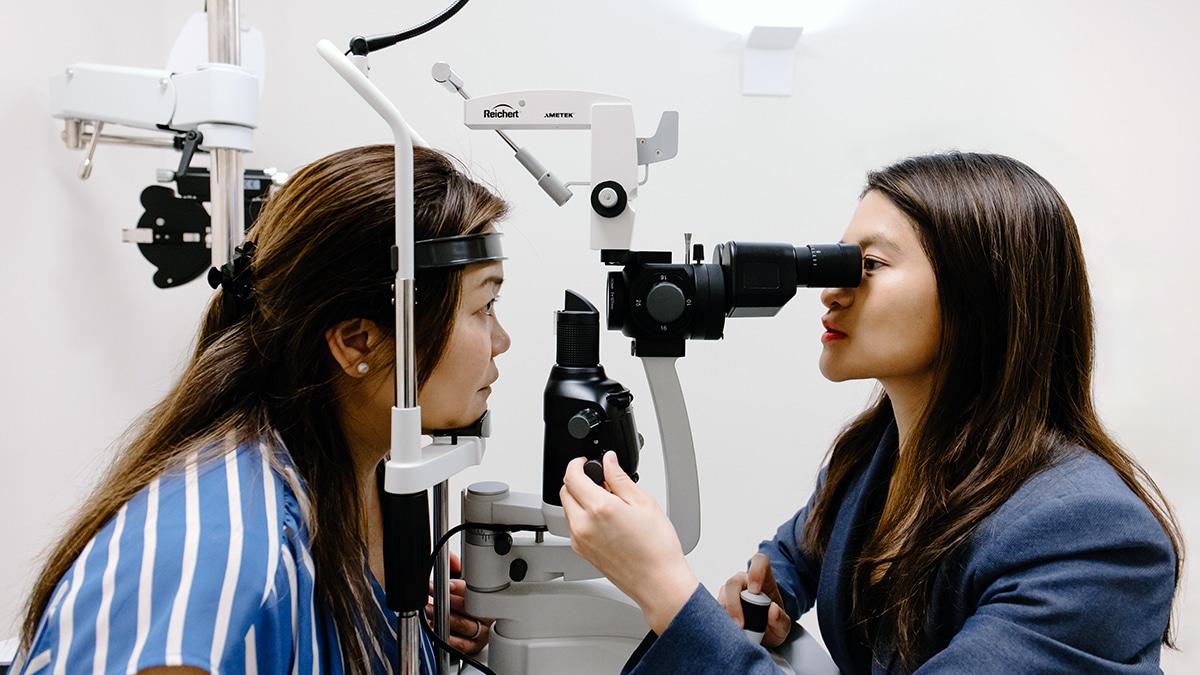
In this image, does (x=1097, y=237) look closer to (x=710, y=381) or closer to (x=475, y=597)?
(x=710, y=381)

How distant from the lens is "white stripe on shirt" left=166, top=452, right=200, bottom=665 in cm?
61

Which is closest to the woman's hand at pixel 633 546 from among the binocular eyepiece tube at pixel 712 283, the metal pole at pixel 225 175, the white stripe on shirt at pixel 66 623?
the binocular eyepiece tube at pixel 712 283

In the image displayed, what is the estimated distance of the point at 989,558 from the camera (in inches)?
31.7

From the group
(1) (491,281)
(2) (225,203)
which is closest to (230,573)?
(1) (491,281)

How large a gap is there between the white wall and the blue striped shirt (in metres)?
1.27

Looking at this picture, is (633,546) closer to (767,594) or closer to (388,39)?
(767,594)

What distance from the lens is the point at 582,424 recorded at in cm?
84

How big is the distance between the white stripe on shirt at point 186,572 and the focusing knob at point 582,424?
1.18 ft

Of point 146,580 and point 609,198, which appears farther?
point 609,198

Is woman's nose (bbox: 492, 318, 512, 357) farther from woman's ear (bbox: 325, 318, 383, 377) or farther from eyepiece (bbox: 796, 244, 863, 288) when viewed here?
eyepiece (bbox: 796, 244, 863, 288)

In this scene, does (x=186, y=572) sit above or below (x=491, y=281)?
below

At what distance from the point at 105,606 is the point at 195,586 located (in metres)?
0.07

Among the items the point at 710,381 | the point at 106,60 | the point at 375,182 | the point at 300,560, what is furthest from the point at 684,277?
the point at 106,60

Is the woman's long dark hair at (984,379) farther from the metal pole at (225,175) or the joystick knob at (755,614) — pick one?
the metal pole at (225,175)
